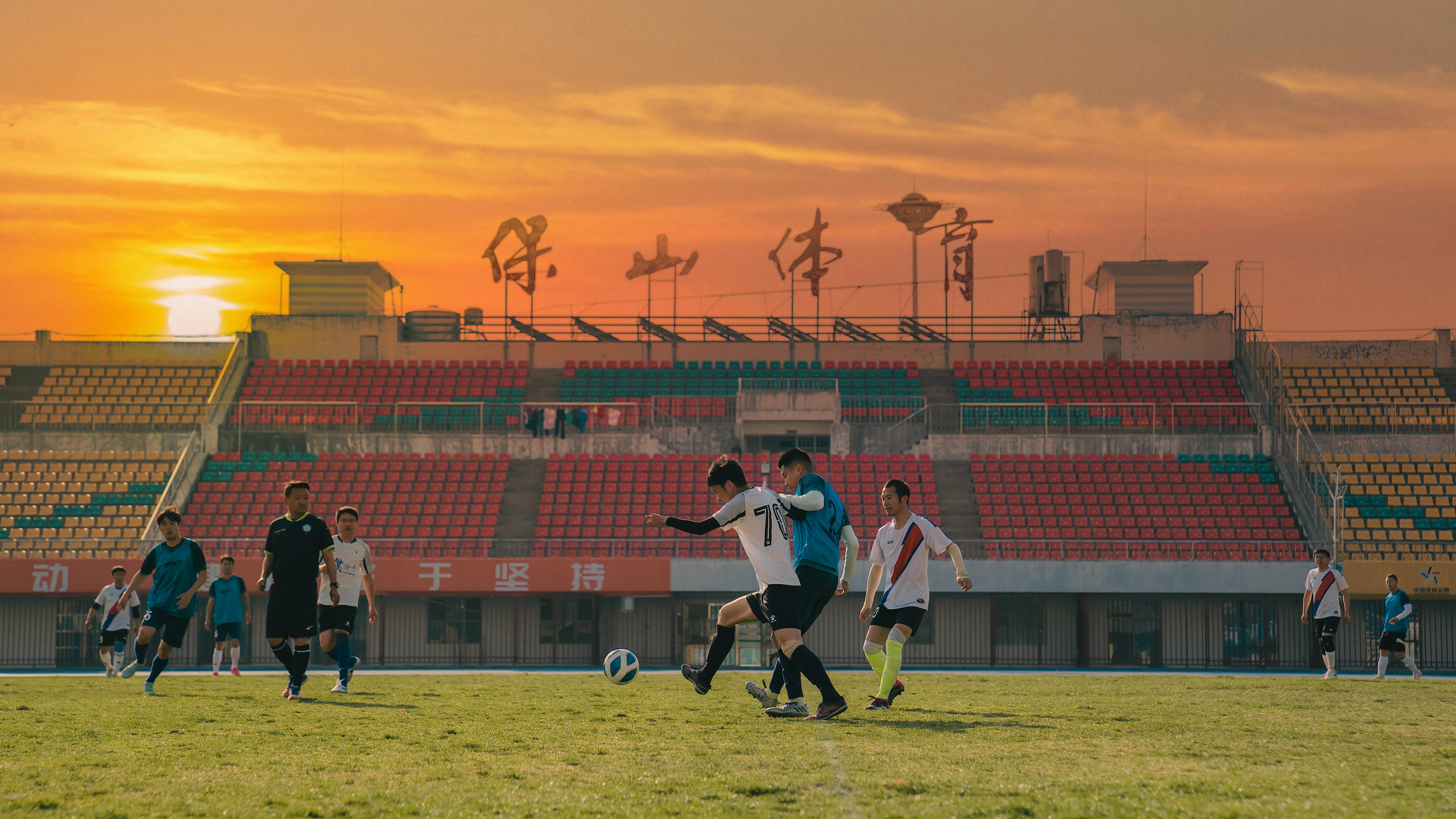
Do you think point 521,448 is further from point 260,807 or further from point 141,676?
point 260,807

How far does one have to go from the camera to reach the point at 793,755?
7840 mm

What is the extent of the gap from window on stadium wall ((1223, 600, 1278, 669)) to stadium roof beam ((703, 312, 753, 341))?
22.3 metres

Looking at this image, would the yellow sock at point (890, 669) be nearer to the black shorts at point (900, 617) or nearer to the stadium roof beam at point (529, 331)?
the black shorts at point (900, 617)

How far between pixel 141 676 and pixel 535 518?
1578 cm

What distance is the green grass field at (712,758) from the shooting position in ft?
20.7

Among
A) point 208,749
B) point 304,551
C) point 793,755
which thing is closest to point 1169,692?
point 793,755

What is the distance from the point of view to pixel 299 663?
1311 cm

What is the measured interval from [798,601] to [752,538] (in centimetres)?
71

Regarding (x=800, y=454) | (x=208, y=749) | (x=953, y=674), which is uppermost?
(x=800, y=454)

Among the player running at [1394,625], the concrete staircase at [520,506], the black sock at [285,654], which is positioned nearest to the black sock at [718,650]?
the black sock at [285,654]

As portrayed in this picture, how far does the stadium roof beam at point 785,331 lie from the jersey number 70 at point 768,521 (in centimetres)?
3902

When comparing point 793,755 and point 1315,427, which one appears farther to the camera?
point 1315,427

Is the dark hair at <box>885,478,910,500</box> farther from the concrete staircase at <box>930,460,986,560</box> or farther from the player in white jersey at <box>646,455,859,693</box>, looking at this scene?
the concrete staircase at <box>930,460,986,560</box>

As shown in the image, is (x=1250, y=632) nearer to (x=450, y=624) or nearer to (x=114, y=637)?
(x=450, y=624)
